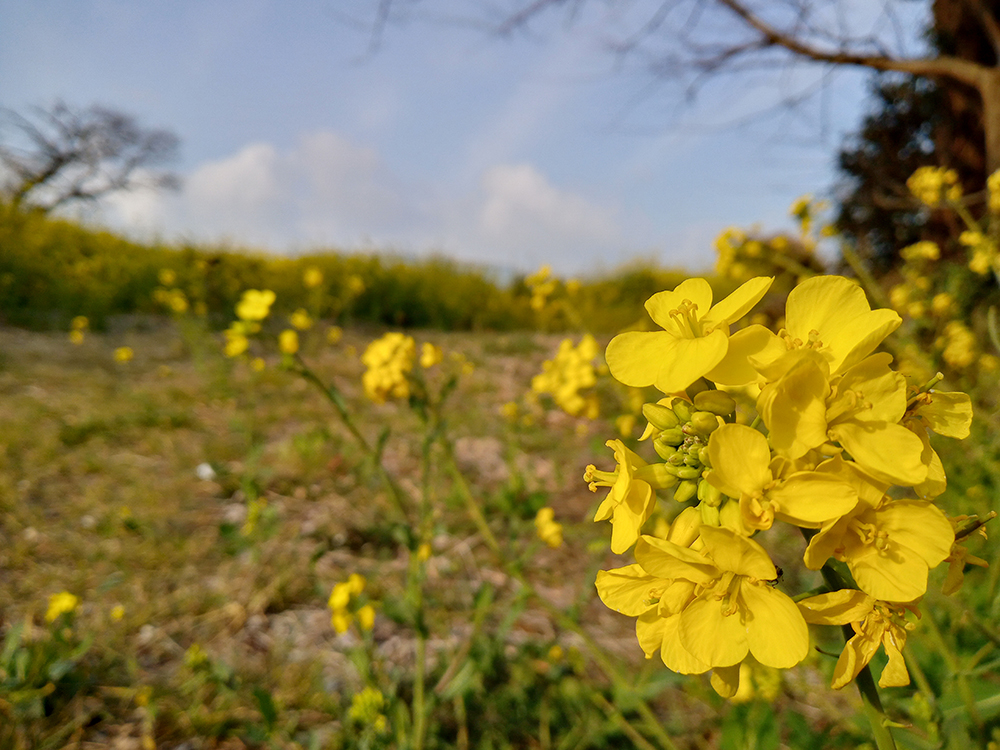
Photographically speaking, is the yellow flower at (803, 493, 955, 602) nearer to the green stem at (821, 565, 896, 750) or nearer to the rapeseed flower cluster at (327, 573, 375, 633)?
the green stem at (821, 565, 896, 750)

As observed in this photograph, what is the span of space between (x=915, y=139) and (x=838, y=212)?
2.93 ft

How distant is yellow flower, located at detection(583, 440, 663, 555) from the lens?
0.54 metres

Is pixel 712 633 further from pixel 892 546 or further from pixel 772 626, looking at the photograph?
pixel 892 546

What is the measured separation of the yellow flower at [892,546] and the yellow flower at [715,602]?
55 millimetres

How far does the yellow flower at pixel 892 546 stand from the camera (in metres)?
0.48

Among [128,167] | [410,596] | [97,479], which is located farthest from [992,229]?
[128,167]

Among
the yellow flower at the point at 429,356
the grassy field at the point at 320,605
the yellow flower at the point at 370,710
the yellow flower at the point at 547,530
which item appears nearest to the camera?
the yellow flower at the point at 370,710

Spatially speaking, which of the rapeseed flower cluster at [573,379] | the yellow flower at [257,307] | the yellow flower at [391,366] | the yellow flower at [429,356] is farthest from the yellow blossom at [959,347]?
the yellow flower at [257,307]

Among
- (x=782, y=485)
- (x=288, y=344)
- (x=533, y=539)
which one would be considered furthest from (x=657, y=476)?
(x=533, y=539)

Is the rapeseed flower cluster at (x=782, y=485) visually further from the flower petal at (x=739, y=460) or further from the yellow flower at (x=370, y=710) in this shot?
the yellow flower at (x=370, y=710)

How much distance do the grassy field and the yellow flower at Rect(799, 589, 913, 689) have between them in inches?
11.3

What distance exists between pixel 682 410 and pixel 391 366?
126 centimetres

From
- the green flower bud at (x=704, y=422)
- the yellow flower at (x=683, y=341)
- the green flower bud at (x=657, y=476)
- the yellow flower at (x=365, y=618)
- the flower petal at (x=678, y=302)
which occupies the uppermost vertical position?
the flower petal at (x=678, y=302)

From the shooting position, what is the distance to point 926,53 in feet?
17.5
